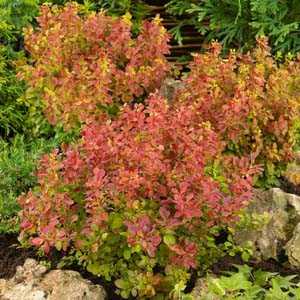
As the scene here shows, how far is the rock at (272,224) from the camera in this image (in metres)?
3.55

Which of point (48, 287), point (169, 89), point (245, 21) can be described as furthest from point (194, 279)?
point (245, 21)

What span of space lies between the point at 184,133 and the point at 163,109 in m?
0.17

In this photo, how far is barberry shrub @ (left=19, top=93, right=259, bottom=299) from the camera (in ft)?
9.71

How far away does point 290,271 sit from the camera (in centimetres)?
346

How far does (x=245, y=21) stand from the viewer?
237 inches

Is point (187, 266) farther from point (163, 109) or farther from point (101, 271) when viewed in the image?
point (163, 109)

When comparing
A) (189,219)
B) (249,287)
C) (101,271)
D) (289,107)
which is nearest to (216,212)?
(189,219)

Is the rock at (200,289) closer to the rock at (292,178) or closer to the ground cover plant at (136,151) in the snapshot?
the ground cover plant at (136,151)

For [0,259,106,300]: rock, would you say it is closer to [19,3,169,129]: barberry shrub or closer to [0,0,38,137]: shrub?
[19,3,169,129]: barberry shrub

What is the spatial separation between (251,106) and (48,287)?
4.79ft

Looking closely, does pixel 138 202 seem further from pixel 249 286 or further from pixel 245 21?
pixel 245 21

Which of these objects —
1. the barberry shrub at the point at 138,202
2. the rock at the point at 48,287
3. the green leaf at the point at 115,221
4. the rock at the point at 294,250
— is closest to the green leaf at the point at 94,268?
the barberry shrub at the point at 138,202

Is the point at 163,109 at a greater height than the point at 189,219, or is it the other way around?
the point at 163,109

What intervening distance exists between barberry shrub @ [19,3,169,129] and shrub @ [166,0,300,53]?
4.54 feet
